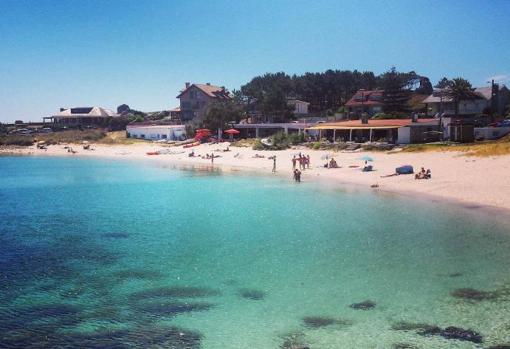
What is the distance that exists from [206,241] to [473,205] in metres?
17.0

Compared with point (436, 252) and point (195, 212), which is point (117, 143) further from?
point (436, 252)

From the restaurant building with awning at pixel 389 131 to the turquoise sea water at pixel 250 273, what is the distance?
941 inches

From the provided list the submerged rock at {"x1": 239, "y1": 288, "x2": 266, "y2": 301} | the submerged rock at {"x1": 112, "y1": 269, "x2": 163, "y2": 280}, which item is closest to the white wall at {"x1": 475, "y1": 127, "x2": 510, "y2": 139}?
the submerged rock at {"x1": 239, "y1": 288, "x2": 266, "y2": 301}

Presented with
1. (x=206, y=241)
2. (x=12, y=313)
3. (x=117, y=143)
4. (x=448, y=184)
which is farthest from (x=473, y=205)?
(x=117, y=143)

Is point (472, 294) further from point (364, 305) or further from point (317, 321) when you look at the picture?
point (317, 321)

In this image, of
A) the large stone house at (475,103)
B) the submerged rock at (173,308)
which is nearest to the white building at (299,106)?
the large stone house at (475,103)

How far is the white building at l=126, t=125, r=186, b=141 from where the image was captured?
89812 mm

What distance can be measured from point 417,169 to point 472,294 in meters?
28.0

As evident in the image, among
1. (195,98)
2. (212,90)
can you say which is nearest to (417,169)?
(195,98)

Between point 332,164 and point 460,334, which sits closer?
point 460,334

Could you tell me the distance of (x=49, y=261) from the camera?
19.6m

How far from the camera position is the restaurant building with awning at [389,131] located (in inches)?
2223

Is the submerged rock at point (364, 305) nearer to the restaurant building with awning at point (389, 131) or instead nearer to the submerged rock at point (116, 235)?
the submerged rock at point (116, 235)

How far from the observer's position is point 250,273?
17.9 metres
